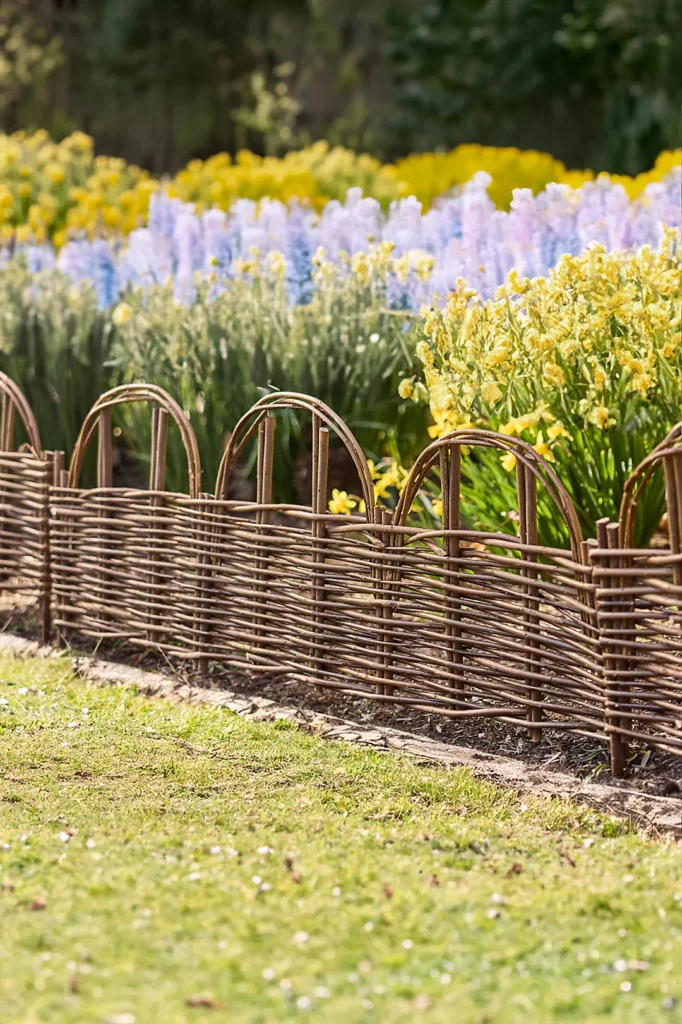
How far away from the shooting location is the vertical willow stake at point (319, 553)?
13.7 ft

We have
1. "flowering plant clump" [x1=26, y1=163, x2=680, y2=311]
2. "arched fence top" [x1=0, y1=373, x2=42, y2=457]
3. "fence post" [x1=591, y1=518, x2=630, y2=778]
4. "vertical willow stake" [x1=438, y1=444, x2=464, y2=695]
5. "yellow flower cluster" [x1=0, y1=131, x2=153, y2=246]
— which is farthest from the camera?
"yellow flower cluster" [x1=0, y1=131, x2=153, y2=246]

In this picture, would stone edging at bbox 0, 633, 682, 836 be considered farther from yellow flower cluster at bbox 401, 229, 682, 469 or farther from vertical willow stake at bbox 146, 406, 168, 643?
yellow flower cluster at bbox 401, 229, 682, 469

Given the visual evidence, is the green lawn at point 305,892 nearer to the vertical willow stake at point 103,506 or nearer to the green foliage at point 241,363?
the vertical willow stake at point 103,506

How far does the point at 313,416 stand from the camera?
167 inches

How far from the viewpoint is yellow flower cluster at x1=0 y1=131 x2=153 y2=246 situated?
890cm

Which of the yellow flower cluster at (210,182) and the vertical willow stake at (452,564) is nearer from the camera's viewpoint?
the vertical willow stake at (452,564)

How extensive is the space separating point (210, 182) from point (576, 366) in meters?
7.70

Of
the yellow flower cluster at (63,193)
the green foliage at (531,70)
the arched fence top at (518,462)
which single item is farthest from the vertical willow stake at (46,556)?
the green foliage at (531,70)

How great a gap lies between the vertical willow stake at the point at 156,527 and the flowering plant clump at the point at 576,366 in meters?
0.89

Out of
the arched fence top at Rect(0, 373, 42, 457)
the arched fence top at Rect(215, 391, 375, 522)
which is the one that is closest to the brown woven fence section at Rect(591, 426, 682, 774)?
the arched fence top at Rect(215, 391, 375, 522)

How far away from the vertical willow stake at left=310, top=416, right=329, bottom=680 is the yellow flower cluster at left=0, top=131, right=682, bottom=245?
463 cm

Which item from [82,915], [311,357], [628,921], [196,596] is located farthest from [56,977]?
[311,357]

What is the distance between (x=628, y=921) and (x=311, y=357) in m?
3.03

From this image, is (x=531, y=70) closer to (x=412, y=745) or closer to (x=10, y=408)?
(x=10, y=408)
